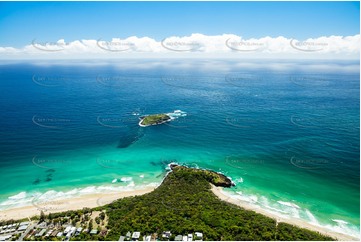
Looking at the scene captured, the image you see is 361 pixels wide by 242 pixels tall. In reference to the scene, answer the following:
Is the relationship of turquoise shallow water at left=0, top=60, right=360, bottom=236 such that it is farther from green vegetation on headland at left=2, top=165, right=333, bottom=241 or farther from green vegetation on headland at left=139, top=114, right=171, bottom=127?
green vegetation on headland at left=2, top=165, right=333, bottom=241

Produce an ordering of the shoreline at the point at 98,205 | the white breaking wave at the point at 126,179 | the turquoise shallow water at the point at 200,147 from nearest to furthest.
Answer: the shoreline at the point at 98,205
the turquoise shallow water at the point at 200,147
the white breaking wave at the point at 126,179

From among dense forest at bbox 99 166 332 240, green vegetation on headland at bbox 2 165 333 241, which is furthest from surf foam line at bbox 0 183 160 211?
green vegetation on headland at bbox 2 165 333 241

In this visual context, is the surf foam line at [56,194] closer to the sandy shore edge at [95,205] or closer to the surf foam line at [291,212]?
the sandy shore edge at [95,205]

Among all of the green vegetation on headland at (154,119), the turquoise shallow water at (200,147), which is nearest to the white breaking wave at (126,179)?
the turquoise shallow water at (200,147)

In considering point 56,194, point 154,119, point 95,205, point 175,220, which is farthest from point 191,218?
point 154,119

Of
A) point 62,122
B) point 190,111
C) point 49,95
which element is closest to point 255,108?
point 190,111

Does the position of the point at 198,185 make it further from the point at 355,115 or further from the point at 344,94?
the point at 344,94
